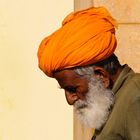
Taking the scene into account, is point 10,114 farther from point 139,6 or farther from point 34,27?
point 139,6

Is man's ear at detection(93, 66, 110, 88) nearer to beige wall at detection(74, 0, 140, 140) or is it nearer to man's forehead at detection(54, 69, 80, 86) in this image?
man's forehead at detection(54, 69, 80, 86)

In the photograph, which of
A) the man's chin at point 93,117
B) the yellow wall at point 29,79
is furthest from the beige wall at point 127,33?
the man's chin at point 93,117

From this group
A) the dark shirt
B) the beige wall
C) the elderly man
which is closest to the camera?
the dark shirt

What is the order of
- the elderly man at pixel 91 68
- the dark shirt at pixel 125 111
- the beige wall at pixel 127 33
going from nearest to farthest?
the dark shirt at pixel 125 111
the elderly man at pixel 91 68
the beige wall at pixel 127 33

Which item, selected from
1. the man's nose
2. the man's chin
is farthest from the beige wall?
the man's nose

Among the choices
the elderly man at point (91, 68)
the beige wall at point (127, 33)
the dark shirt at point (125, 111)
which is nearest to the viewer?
the dark shirt at point (125, 111)

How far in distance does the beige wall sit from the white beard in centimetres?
148

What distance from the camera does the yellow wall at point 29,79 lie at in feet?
16.6

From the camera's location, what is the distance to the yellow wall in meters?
5.06

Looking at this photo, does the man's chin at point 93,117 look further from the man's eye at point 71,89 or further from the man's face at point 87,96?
the man's eye at point 71,89

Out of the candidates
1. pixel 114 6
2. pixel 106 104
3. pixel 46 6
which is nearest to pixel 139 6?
pixel 114 6

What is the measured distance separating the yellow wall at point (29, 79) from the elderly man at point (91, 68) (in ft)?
5.07

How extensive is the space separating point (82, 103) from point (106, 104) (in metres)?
0.14

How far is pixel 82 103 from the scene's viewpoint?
3.51 metres
